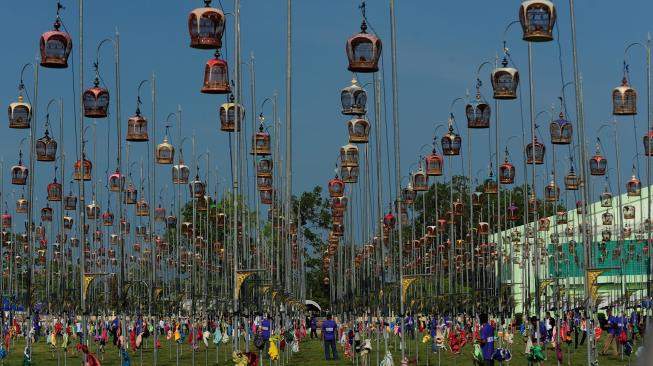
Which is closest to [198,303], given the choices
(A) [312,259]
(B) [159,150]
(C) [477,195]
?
(C) [477,195]

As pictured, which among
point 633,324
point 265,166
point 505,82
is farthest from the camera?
point 633,324

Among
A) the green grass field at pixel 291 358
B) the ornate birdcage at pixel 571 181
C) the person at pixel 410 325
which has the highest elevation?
the ornate birdcage at pixel 571 181

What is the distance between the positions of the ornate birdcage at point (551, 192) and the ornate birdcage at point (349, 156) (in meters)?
13.5

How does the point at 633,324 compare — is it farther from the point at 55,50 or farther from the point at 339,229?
the point at 55,50

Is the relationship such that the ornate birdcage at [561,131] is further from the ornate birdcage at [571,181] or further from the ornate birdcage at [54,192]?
the ornate birdcage at [54,192]

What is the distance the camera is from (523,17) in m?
26.0

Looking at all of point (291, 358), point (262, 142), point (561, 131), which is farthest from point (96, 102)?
point (291, 358)

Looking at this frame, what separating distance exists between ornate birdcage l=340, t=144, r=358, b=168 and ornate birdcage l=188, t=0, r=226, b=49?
1555cm

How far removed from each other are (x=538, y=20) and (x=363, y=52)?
12.7 feet

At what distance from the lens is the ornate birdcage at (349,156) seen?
4003 cm

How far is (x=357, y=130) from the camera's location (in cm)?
3612

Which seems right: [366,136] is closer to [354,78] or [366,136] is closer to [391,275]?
[354,78]

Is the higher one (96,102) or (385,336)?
(96,102)

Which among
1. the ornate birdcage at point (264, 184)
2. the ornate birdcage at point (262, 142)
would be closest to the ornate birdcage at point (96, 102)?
the ornate birdcage at point (262, 142)
